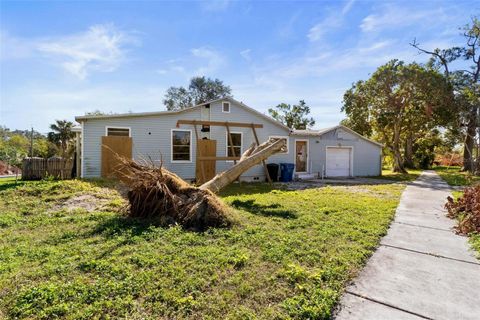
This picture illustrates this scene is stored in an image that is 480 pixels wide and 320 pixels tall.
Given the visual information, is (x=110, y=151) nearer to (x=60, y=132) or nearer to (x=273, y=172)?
(x=273, y=172)

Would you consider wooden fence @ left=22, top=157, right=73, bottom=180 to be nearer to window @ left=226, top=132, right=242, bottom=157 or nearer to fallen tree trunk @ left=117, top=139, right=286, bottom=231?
window @ left=226, top=132, right=242, bottom=157

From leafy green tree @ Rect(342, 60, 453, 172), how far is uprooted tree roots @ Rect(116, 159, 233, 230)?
1828 cm

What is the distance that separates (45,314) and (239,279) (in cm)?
Result: 195

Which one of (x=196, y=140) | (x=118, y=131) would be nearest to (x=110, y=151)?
(x=118, y=131)

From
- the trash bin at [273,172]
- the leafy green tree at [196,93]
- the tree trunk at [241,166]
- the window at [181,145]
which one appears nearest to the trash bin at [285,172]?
the trash bin at [273,172]

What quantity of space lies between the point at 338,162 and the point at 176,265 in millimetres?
16597

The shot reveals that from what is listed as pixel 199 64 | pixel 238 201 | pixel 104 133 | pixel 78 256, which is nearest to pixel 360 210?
pixel 238 201

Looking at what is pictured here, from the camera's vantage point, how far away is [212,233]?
496 centimetres

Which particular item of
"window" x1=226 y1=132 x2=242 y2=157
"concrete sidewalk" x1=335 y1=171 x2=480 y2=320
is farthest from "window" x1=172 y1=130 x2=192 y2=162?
"concrete sidewalk" x1=335 y1=171 x2=480 y2=320

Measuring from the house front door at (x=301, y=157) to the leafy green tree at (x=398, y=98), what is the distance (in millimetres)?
6708

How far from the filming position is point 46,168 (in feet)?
40.1

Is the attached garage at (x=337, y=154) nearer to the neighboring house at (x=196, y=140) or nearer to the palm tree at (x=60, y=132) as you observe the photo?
the neighboring house at (x=196, y=140)

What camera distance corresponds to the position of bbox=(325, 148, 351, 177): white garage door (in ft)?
59.0

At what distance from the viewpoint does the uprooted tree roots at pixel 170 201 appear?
5.38 meters
